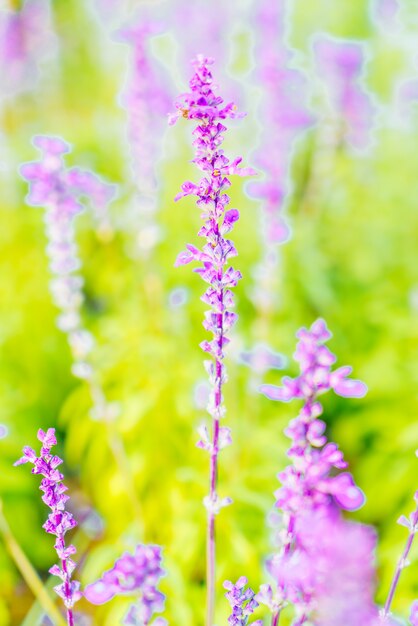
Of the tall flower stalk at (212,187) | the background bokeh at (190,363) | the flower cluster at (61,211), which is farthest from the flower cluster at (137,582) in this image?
the flower cluster at (61,211)

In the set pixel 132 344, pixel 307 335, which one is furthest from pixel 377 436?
pixel 307 335

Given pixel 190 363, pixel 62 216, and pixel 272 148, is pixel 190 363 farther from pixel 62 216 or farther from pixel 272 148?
pixel 62 216

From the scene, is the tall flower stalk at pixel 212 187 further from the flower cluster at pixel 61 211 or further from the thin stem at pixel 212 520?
the flower cluster at pixel 61 211

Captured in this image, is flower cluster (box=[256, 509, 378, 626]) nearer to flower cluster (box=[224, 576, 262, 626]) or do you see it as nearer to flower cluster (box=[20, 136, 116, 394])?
flower cluster (box=[224, 576, 262, 626])

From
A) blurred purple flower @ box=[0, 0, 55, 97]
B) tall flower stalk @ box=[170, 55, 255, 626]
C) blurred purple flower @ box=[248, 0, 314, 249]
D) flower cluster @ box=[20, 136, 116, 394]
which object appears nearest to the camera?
tall flower stalk @ box=[170, 55, 255, 626]

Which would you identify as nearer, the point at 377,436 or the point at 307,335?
the point at 307,335

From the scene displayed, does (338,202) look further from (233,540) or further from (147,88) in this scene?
(233,540)

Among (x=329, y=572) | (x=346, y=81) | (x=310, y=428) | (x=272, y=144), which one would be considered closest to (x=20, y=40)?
(x=346, y=81)

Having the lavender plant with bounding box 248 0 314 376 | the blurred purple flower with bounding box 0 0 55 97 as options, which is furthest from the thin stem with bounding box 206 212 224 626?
the blurred purple flower with bounding box 0 0 55 97
